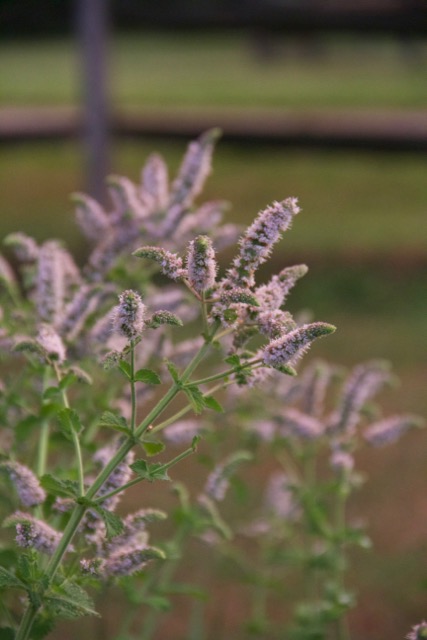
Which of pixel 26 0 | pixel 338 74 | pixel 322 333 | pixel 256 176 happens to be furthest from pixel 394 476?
pixel 338 74

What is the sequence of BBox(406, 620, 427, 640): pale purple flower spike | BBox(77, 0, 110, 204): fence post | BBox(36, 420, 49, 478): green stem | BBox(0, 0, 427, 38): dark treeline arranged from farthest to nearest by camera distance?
1. BBox(77, 0, 110, 204): fence post
2. BBox(0, 0, 427, 38): dark treeline
3. BBox(36, 420, 49, 478): green stem
4. BBox(406, 620, 427, 640): pale purple flower spike

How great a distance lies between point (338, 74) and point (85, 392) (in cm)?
1645

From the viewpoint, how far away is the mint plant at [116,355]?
3.80 ft

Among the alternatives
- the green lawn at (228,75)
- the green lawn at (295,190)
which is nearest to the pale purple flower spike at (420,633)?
the green lawn at (295,190)

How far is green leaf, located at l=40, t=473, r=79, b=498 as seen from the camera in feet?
3.89

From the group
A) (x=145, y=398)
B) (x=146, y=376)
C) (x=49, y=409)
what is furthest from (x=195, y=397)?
(x=145, y=398)

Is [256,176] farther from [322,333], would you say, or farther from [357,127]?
[322,333]

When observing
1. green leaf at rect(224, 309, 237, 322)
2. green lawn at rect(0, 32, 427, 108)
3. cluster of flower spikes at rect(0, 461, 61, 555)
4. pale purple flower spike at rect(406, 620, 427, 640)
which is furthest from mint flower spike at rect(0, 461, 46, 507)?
green lawn at rect(0, 32, 427, 108)

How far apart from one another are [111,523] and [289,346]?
263 mm

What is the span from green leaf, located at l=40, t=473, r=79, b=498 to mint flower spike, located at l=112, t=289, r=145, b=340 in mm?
178

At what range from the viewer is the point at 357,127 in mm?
5449

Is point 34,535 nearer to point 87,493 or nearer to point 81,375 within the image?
point 87,493

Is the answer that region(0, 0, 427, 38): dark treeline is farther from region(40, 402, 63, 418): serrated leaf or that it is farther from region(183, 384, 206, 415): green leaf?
region(183, 384, 206, 415): green leaf

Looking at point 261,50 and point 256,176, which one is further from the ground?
point 261,50
